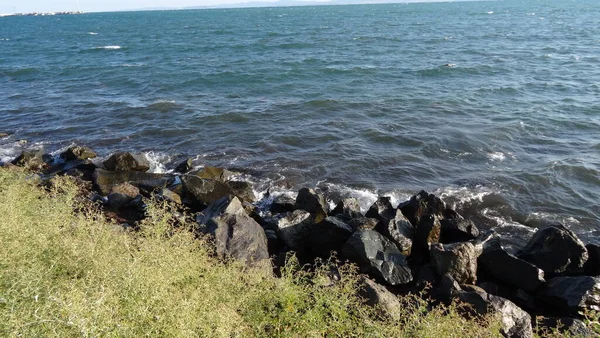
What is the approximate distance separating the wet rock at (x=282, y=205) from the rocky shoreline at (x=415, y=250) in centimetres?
3

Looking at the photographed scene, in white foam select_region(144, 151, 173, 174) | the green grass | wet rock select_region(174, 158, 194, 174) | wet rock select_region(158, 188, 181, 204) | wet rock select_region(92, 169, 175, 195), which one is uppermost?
the green grass

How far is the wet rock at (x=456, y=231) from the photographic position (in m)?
11.8

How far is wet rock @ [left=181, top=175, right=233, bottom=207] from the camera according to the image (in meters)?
13.5

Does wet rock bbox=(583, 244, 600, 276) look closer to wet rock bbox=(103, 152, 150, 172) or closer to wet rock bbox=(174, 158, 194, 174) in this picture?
wet rock bbox=(174, 158, 194, 174)

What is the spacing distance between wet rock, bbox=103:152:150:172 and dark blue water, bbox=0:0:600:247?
5.40ft

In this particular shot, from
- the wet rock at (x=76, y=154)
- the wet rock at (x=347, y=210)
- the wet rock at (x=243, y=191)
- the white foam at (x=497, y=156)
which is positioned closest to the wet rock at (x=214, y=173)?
the wet rock at (x=243, y=191)

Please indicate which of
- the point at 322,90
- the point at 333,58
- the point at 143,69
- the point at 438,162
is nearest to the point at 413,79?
the point at 322,90

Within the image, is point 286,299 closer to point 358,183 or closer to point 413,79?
point 358,183

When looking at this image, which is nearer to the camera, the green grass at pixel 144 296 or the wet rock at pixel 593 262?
the green grass at pixel 144 296

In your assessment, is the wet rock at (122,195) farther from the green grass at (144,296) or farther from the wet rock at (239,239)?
the green grass at (144,296)

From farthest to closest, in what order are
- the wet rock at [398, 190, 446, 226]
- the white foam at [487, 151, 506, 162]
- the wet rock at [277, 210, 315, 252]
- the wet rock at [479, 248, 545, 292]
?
the white foam at [487, 151, 506, 162] < the wet rock at [398, 190, 446, 226] < the wet rock at [277, 210, 315, 252] < the wet rock at [479, 248, 545, 292]

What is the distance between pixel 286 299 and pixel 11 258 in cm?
399

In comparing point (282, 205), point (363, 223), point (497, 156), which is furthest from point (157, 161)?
point (497, 156)

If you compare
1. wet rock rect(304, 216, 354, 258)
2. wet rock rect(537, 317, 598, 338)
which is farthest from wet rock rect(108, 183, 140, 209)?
wet rock rect(537, 317, 598, 338)
